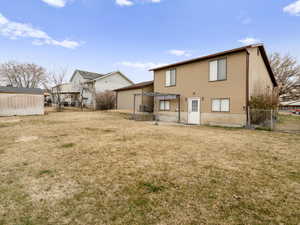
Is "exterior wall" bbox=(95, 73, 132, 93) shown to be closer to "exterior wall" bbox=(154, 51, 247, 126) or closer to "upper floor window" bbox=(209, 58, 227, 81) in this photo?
"exterior wall" bbox=(154, 51, 247, 126)

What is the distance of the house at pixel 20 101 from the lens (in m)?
15.3

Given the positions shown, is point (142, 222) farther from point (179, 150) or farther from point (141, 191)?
point (179, 150)

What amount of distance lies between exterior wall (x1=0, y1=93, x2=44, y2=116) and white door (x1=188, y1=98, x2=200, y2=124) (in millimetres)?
16835

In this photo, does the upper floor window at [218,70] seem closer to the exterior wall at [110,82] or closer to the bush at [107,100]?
the bush at [107,100]

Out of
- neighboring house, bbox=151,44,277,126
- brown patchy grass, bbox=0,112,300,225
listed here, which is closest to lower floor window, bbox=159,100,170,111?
neighboring house, bbox=151,44,277,126

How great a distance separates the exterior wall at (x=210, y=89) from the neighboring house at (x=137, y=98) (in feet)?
9.48

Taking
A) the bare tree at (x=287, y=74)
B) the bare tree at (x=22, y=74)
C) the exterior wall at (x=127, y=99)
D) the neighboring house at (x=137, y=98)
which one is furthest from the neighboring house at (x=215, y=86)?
the bare tree at (x=22, y=74)

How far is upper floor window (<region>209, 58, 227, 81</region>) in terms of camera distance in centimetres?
1076

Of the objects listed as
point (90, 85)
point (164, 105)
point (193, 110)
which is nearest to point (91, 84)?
point (90, 85)

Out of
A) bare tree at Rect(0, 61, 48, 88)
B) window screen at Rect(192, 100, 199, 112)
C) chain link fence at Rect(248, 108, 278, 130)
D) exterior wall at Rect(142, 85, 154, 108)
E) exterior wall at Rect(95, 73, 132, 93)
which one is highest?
bare tree at Rect(0, 61, 48, 88)

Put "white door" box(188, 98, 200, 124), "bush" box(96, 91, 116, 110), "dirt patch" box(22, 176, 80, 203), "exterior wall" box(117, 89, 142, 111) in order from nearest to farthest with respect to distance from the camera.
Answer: "dirt patch" box(22, 176, 80, 203) → "white door" box(188, 98, 200, 124) → "exterior wall" box(117, 89, 142, 111) → "bush" box(96, 91, 116, 110)

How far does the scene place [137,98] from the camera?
60.0 feet

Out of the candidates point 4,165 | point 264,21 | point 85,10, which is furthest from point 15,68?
point 264,21

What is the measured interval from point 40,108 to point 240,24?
23897 mm
